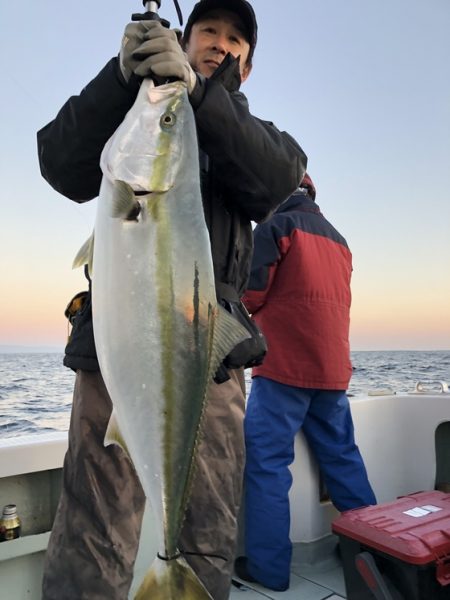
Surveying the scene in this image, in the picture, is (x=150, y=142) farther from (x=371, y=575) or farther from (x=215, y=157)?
(x=371, y=575)

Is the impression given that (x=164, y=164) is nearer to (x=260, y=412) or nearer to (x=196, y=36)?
(x=196, y=36)

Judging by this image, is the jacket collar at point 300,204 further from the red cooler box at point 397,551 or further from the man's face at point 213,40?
the red cooler box at point 397,551

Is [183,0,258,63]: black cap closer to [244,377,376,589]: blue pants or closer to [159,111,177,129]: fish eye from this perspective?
[159,111,177,129]: fish eye

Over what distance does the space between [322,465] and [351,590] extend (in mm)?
1029

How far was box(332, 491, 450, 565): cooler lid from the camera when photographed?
2.40 meters

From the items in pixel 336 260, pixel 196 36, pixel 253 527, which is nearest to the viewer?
pixel 196 36

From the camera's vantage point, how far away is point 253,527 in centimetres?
335

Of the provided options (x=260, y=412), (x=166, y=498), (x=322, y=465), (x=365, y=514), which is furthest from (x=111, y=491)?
(x=322, y=465)

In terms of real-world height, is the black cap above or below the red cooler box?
above

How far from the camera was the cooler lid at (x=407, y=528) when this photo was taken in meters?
2.40

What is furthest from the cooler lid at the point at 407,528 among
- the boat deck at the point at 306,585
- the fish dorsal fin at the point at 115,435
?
the fish dorsal fin at the point at 115,435

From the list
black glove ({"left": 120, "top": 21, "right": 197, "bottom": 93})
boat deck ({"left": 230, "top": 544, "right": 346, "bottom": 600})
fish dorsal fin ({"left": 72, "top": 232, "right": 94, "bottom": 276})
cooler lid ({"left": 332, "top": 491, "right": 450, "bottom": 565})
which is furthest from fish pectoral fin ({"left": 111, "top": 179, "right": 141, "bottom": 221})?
boat deck ({"left": 230, "top": 544, "right": 346, "bottom": 600})

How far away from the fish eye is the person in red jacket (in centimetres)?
186

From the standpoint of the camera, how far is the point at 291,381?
3.45 m
